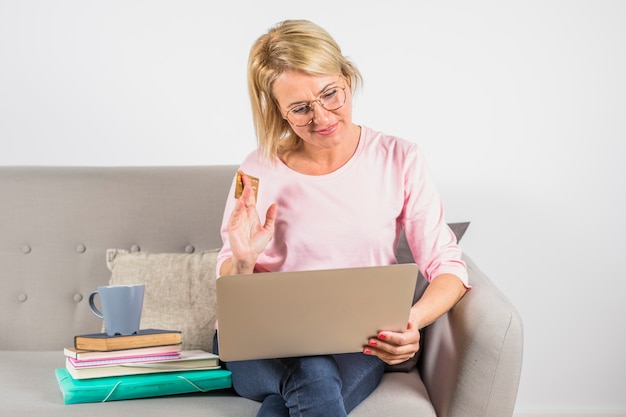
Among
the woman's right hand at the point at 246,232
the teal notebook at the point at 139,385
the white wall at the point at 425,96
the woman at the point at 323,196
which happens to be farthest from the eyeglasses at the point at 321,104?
the white wall at the point at 425,96

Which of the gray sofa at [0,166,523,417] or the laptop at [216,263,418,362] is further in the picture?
the gray sofa at [0,166,523,417]

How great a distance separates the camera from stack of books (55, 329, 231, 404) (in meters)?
1.75

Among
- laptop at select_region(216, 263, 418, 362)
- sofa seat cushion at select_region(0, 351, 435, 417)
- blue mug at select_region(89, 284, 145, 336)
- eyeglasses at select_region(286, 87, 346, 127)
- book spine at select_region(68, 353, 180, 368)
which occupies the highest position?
eyeglasses at select_region(286, 87, 346, 127)

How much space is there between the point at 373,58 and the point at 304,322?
138cm

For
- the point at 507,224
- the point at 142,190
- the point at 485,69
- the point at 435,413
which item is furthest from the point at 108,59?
the point at 435,413

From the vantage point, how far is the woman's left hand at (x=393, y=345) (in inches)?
62.7

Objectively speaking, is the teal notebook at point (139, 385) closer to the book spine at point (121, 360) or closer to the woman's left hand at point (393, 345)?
the book spine at point (121, 360)

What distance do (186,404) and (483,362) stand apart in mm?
630

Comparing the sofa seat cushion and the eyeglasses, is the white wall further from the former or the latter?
the sofa seat cushion

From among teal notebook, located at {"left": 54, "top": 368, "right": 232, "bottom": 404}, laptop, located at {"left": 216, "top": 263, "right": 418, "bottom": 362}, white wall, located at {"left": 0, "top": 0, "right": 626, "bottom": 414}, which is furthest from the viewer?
white wall, located at {"left": 0, "top": 0, "right": 626, "bottom": 414}

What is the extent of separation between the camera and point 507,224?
2.74 metres

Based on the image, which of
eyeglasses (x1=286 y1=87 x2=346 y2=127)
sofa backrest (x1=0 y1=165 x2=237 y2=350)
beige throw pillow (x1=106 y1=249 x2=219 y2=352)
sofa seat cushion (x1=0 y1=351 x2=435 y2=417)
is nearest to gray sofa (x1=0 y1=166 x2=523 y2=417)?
sofa backrest (x1=0 y1=165 x2=237 y2=350)

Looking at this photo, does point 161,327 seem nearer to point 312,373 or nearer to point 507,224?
point 312,373

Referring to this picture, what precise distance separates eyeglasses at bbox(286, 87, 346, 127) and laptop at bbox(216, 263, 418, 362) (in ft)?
1.55
